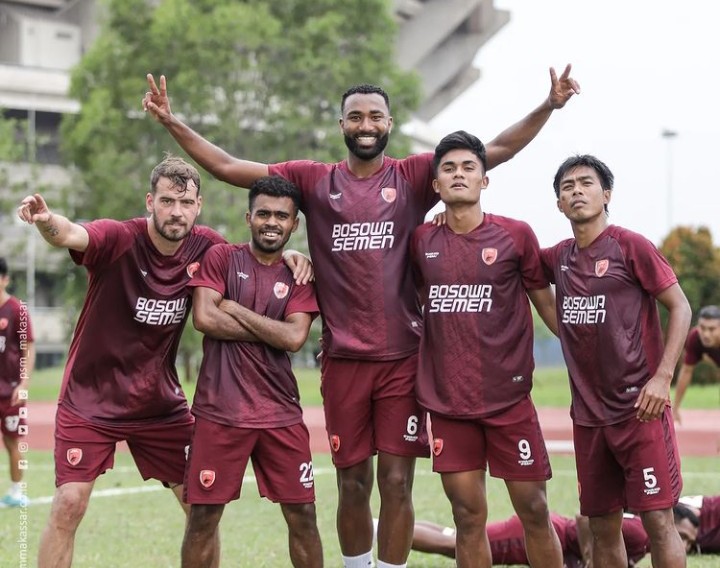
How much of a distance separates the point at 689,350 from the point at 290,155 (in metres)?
18.8

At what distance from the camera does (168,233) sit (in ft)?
21.2

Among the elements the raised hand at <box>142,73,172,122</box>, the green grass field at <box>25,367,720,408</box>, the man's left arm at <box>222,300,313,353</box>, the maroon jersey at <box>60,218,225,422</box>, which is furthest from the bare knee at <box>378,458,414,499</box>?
the green grass field at <box>25,367,720,408</box>

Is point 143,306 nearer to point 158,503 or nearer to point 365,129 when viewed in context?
point 365,129

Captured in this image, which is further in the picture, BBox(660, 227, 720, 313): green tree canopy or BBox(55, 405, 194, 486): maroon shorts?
BBox(660, 227, 720, 313): green tree canopy

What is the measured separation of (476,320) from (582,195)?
0.93 m

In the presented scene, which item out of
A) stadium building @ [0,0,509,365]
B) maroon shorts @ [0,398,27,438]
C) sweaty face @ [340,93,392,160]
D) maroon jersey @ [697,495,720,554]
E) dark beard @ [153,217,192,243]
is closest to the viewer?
dark beard @ [153,217,192,243]

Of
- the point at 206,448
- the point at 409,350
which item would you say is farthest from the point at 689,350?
the point at 206,448

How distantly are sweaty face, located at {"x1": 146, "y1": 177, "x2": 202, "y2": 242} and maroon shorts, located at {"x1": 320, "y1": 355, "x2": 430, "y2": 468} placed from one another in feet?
3.77

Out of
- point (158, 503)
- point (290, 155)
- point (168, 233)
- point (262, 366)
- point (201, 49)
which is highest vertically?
point (201, 49)

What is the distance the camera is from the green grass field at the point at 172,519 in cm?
845

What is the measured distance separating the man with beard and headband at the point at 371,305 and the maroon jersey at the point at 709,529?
2.83 meters

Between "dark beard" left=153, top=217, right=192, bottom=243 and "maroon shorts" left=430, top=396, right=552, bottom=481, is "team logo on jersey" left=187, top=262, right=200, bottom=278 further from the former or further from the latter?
"maroon shorts" left=430, top=396, right=552, bottom=481

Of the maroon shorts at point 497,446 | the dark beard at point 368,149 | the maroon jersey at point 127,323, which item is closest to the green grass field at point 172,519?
the maroon jersey at point 127,323

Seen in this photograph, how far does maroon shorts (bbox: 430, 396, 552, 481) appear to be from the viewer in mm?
6312
